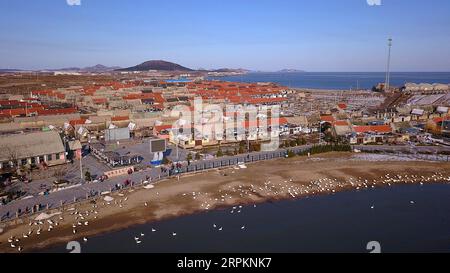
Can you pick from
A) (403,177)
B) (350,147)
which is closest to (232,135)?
(350,147)

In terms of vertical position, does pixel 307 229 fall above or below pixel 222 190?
below

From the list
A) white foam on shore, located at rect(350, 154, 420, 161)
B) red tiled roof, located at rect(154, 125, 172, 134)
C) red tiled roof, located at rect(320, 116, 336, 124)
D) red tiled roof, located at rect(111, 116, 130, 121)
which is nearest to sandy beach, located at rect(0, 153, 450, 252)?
white foam on shore, located at rect(350, 154, 420, 161)

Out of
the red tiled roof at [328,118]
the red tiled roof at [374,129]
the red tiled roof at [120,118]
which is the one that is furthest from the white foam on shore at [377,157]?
the red tiled roof at [120,118]

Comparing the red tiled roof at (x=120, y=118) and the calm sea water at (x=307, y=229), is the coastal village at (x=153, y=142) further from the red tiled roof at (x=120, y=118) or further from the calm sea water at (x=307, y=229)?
the calm sea water at (x=307, y=229)

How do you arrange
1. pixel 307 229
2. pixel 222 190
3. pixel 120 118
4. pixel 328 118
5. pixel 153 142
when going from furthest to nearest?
pixel 120 118 < pixel 328 118 < pixel 153 142 < pixel 222 190 < pixel 307 229

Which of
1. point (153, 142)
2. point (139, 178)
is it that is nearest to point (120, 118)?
point (153, 142)

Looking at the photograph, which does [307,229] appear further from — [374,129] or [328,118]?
[328,118]
